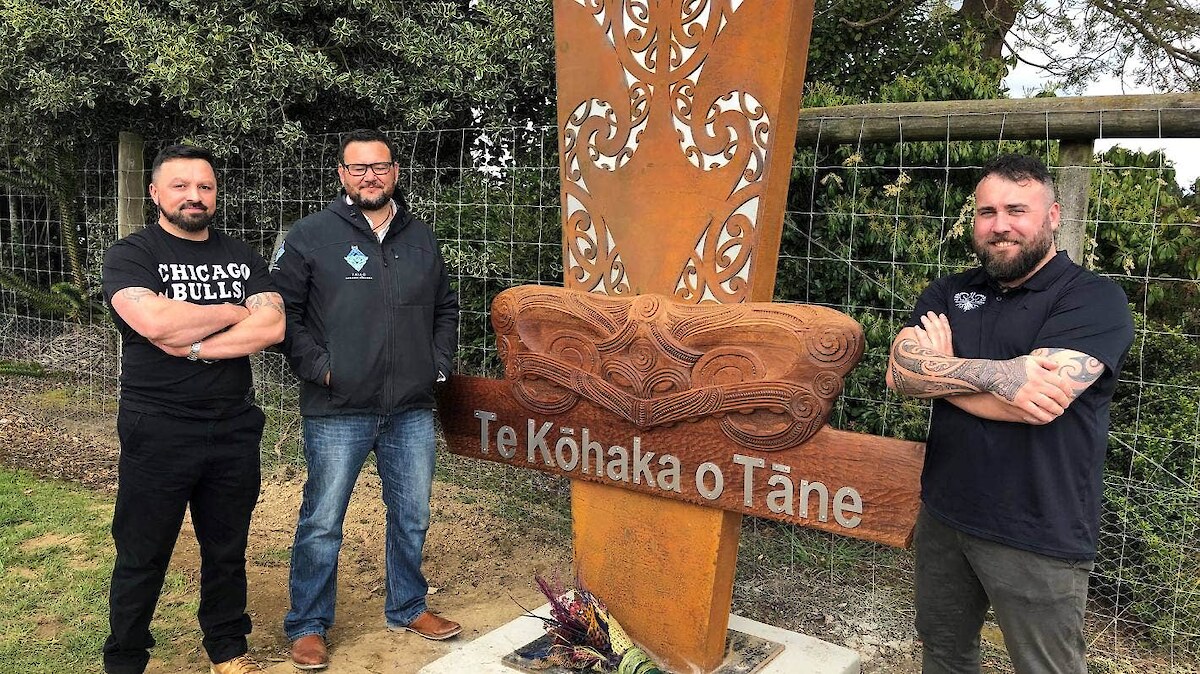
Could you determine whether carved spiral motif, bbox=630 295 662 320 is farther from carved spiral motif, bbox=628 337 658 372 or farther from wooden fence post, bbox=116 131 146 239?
wooden fence post, bbox=116 131 146 239

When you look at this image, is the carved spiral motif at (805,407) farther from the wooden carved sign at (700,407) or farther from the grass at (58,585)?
the grass at (58,585)

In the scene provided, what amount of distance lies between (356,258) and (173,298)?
0.59m

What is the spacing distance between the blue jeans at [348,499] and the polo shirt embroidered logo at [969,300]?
1.89m

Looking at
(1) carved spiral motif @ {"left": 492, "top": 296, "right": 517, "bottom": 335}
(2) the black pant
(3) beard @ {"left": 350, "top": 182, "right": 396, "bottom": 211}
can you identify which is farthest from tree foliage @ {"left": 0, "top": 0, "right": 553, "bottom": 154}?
(2) the black pant

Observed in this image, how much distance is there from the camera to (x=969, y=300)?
2303mm

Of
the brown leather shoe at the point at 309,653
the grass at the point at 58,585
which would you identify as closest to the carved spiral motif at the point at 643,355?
the brown leather shoe at the point at 309,653

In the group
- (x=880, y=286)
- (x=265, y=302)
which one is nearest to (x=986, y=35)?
(x=880, y=286)

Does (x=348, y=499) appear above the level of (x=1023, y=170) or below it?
below

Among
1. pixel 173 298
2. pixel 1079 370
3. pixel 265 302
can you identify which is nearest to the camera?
pixel 1079 370

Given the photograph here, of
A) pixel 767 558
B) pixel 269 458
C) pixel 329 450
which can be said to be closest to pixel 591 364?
pixel 329 450

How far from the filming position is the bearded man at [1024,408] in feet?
6.71

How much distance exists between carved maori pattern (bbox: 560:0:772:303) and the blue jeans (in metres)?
0.92

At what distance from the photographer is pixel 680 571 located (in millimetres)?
2762

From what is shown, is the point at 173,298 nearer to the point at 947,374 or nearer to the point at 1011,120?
the point at 947,374
